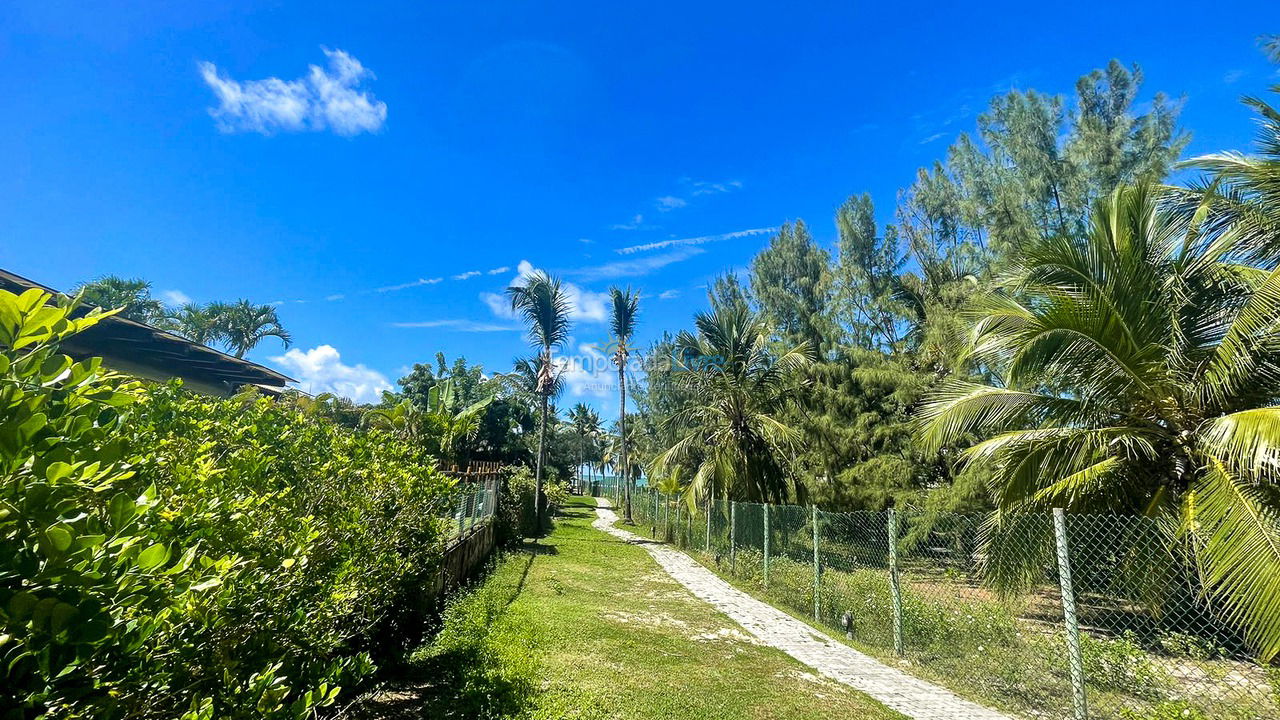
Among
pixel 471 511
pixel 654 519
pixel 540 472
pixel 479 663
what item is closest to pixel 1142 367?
pixel 479 663

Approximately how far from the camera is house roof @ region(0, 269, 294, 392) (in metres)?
8.60

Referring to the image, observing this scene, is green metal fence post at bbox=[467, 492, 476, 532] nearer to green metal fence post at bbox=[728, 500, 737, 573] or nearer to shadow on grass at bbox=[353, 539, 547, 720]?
A: shadow on grass at bbox=[353, 539, 547, 720]

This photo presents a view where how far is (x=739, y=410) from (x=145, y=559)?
1279 centimetres

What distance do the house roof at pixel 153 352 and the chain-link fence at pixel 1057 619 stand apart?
36.5 feet

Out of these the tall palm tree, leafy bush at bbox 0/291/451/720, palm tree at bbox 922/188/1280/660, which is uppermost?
the tall palm tree

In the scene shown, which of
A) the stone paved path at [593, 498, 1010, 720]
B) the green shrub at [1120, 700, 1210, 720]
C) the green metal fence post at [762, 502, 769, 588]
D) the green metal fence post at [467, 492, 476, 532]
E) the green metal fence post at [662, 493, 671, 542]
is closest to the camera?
the green shrub at [1120, 700, 1210, 720]

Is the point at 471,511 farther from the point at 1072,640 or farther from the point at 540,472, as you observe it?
the point at 1072,640

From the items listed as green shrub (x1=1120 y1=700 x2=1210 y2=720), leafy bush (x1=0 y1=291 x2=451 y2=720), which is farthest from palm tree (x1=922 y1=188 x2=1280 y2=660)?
leafy bush (x1=0 y1=291 x2=451 y2=720)

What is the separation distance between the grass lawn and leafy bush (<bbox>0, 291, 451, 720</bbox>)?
1402 mm

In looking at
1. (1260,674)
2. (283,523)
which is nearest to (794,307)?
(1260,674)

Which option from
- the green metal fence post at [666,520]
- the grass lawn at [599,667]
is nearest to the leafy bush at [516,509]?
the green metal fence post at [666,520]

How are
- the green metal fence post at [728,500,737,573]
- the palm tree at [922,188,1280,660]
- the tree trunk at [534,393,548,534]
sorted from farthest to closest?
the tree trunk at [534,393,548,534], the green metal fence post at [728,500,737,573], the palm tree at [922,188,1280,660]

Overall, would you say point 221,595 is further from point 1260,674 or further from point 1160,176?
point 1160,176

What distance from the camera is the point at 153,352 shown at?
9.77 meters
